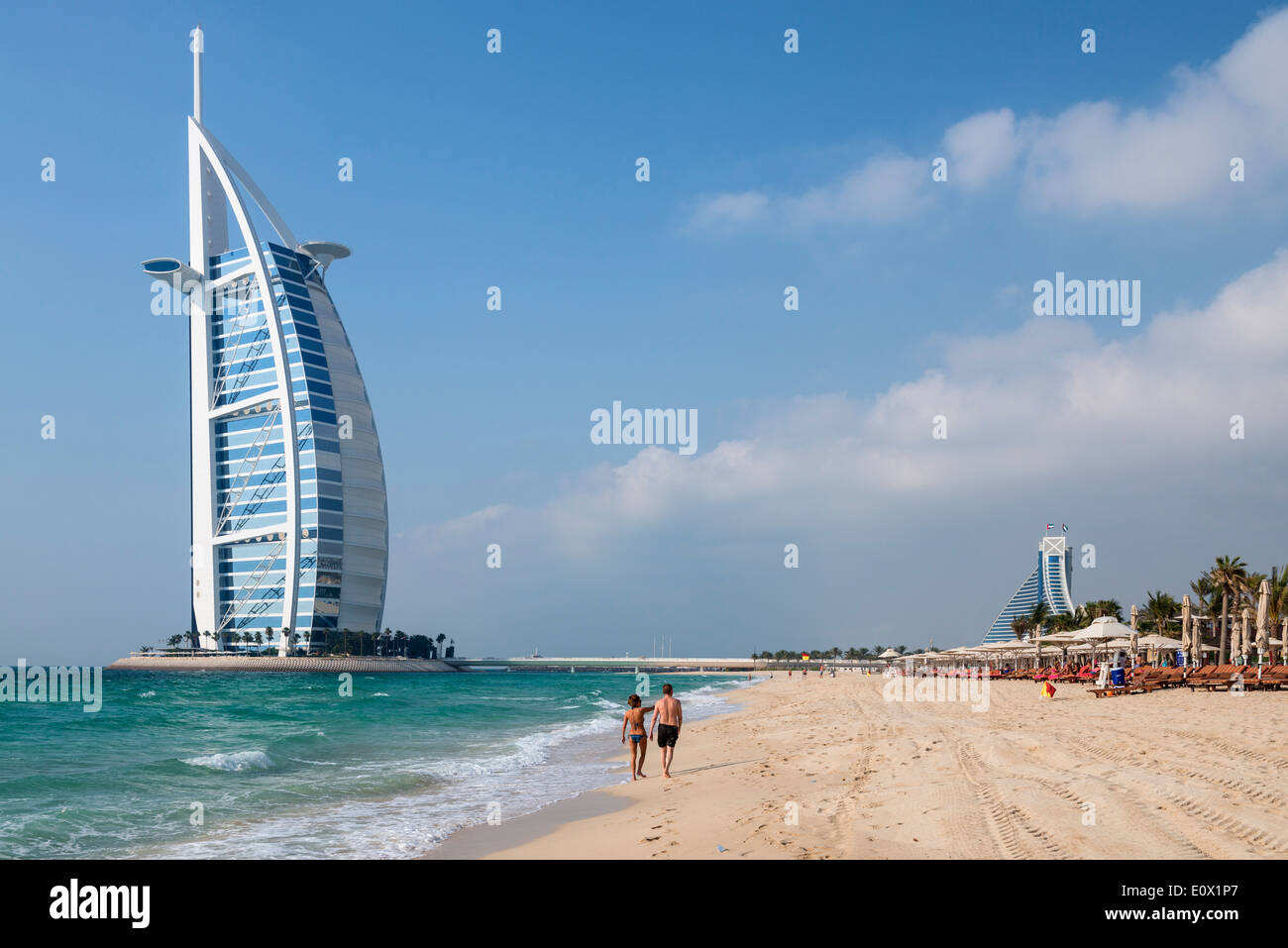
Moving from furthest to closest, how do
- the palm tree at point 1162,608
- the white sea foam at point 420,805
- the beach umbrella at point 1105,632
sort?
the palm tree at point 1162,608
the beach umbrella at point 1105,632
the white sea foam at point 420,805

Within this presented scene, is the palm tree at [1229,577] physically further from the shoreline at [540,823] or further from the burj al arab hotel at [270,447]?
the burj al arab hotel at [270,447]

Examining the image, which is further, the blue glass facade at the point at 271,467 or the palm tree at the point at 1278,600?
the blue glass facade at the point at 271,467

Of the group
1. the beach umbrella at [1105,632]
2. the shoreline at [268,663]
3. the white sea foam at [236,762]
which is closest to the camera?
the white sea foam at [236,762]

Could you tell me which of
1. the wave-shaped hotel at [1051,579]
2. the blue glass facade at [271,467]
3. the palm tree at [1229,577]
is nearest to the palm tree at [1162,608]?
the palm tree at [1229,577]

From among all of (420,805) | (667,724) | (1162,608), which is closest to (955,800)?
(667,724)

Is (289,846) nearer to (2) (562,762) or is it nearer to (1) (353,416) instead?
(2) (562,762)

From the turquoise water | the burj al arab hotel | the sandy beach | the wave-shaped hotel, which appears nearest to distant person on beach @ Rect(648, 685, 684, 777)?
the sandy beach
